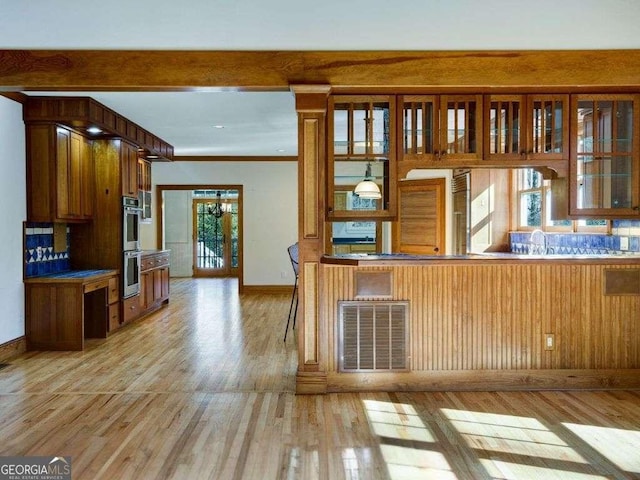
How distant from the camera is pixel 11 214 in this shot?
A: 16.2ft

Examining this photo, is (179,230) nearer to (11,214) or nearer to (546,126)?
(11,214)

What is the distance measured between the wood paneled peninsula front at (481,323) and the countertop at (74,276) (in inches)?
112

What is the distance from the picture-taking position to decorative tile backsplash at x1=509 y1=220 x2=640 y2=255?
422 centimetres

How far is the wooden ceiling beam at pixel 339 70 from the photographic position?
3729 mm

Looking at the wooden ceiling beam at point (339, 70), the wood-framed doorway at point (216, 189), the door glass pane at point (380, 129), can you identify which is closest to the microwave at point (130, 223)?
the wooden ceiling beam at point (339, 70)

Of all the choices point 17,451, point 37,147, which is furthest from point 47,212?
point 17,451

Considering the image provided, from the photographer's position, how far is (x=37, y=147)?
5207mm

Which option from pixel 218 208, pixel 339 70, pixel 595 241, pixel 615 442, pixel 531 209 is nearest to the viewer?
pixel 615 442

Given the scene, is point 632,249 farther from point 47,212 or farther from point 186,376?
point 47,212

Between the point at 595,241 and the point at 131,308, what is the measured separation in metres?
5.37

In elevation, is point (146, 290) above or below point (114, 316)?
above

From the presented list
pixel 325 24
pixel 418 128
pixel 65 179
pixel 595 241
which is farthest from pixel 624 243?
pixel 65 179

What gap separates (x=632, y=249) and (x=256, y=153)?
21.5ft

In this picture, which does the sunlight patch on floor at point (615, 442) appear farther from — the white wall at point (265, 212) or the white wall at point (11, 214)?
the white wall at point (265, 212)
